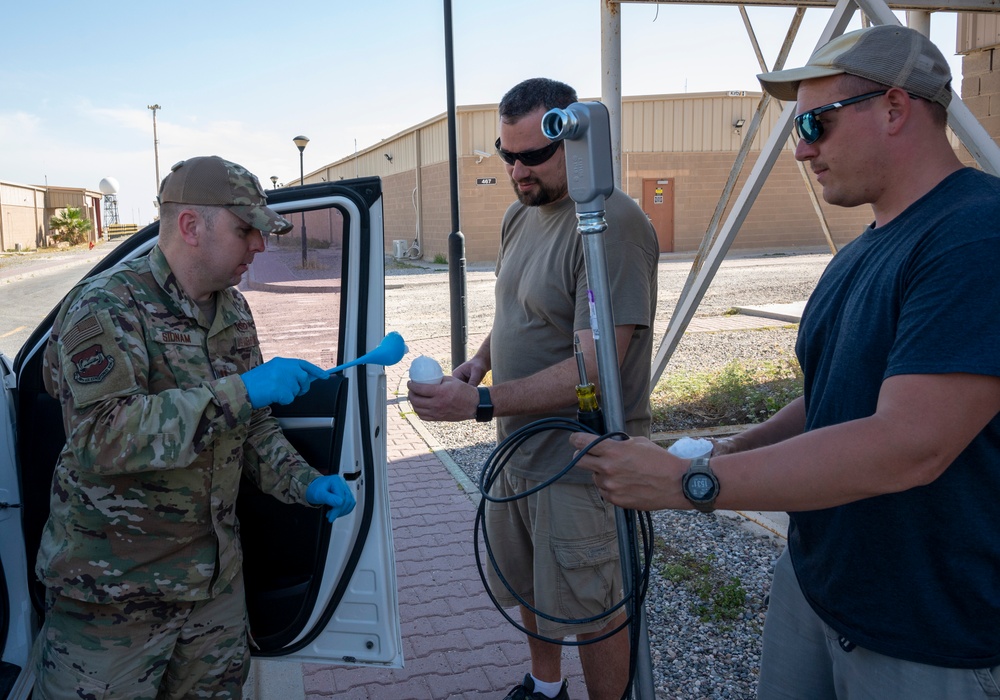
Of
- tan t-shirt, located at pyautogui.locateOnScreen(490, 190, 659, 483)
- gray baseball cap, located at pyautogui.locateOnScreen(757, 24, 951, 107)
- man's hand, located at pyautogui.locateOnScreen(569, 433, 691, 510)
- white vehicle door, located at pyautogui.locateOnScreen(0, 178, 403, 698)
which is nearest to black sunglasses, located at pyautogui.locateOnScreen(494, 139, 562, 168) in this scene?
tan t-shirt, located at pyautogui.locateOnScreen(490, 190, 659, 483)

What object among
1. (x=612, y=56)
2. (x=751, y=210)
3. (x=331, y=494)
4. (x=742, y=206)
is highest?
(x=751, y=210)

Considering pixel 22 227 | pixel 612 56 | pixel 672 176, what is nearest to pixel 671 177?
pixel 672 176

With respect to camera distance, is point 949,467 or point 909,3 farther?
point 909,3

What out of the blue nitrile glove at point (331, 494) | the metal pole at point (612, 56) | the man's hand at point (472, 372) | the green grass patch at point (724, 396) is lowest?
the green grass patch at point (724, 396)

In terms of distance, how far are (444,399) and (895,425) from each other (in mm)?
1333

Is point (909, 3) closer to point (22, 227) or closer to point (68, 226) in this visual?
point (22, 227)

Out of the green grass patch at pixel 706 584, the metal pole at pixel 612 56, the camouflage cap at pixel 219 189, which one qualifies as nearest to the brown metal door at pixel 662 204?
the metal pole at pixel 612 56

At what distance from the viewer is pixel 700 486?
1.46 meters

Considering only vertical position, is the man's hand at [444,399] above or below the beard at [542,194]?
below

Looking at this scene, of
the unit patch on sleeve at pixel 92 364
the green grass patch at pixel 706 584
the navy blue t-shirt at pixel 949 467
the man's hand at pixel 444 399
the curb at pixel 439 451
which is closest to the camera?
the navy blue t-shirt at pixel 949 467

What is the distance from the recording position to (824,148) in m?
1.56

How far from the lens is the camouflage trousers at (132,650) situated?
2143 millimetres

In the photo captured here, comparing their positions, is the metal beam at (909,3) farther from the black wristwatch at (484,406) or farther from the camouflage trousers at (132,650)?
the camouflage trousers at (132,650)

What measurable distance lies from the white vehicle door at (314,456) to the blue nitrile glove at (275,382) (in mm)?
462
